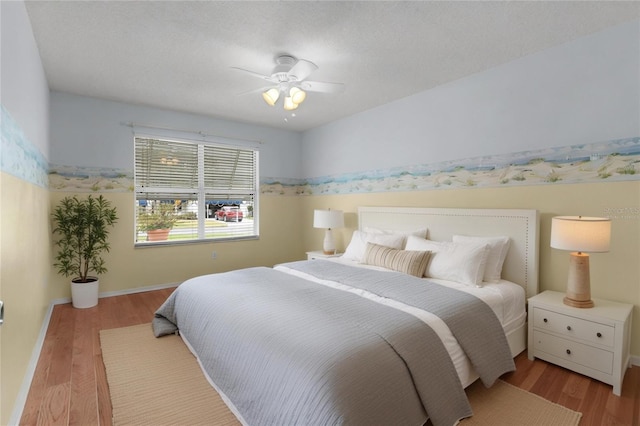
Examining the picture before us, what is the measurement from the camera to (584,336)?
2.19 metres

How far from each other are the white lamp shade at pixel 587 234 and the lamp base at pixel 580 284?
17 cm

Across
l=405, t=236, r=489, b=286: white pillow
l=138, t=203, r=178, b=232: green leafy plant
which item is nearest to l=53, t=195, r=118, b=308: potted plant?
l=138, t=203, r=178, b=232: green leafy plant

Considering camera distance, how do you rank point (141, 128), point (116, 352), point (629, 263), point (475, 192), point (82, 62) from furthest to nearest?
point (141, 128), point (475, 192), point (82, 62), point (116, 352), point (629, 263)

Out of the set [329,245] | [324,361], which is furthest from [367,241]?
[324,361]

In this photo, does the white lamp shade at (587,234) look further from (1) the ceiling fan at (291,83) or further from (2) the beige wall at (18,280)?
(2) the beige wall at (18,280)

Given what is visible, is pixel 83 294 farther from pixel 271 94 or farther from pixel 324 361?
pixel 324 361

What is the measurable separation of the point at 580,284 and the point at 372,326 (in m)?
1.67

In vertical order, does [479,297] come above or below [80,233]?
below

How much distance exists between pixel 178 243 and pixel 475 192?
3.85m

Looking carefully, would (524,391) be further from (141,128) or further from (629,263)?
(141,128)

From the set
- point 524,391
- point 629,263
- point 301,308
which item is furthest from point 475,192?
point 301,308

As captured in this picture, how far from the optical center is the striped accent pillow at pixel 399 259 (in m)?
2.92

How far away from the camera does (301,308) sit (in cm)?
203

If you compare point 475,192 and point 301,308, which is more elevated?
point 475,192
